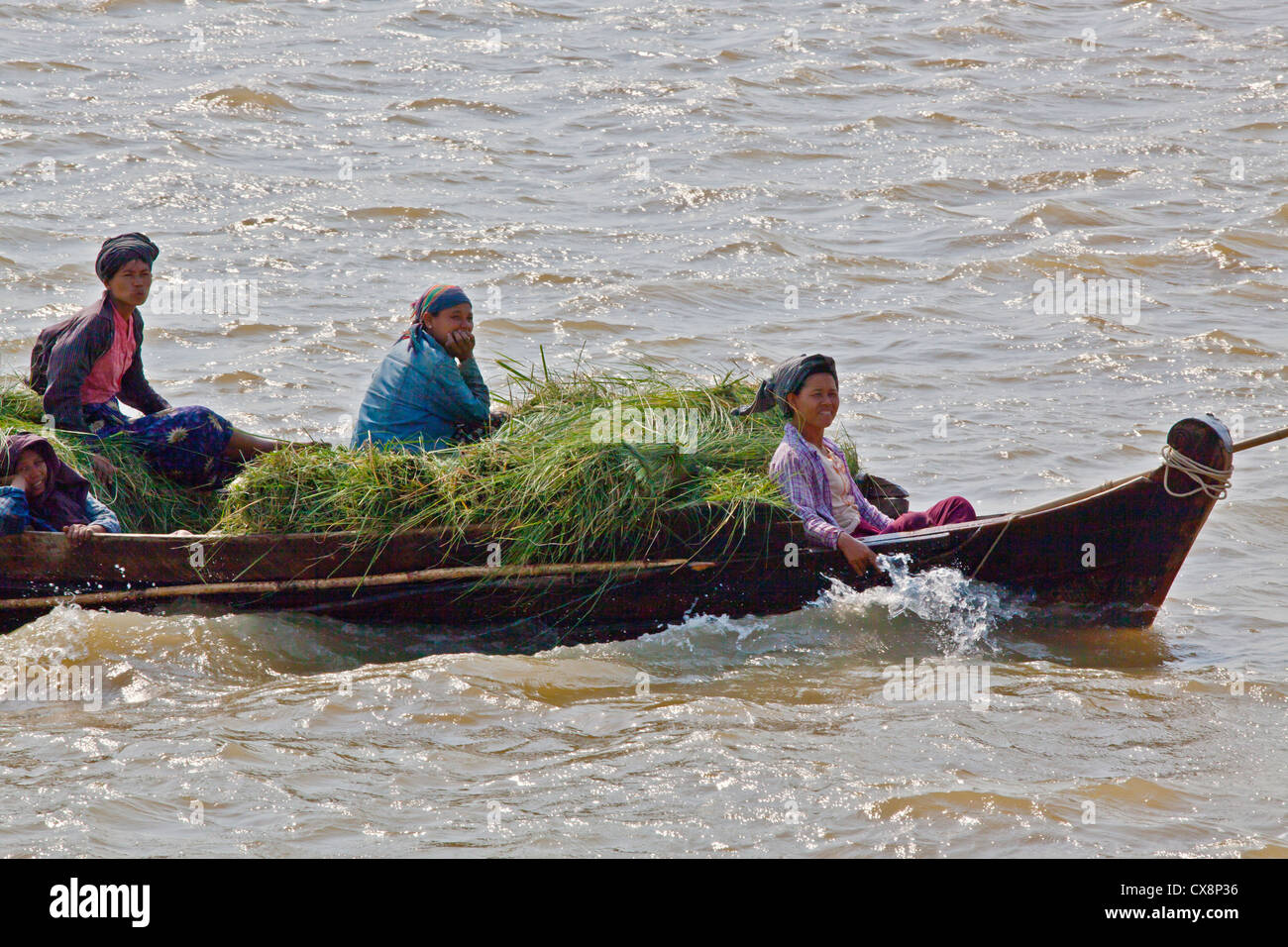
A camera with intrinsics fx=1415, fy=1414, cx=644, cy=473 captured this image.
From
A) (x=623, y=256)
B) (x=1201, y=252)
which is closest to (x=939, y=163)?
(x=1201, y=252)

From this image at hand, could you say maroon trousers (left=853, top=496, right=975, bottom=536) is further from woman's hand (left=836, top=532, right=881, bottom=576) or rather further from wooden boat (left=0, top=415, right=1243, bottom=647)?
woman's hand (left=836, top=532, right=881, bottom=576)

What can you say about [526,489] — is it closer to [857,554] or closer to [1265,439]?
[857,554]

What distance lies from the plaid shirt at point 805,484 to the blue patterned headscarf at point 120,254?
8.59ft

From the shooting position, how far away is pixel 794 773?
4.40 m

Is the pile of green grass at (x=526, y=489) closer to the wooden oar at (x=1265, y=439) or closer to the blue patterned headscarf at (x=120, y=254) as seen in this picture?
the blue patterned headscarf at (x=120, y=254)

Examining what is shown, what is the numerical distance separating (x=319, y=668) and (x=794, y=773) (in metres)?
1.87

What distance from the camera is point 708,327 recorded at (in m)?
10.3

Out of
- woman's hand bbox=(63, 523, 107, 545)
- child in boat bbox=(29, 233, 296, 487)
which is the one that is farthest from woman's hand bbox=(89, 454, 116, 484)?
woman's hand bbox=(63, 523, 107, 545)

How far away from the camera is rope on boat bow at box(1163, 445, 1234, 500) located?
4.85 m

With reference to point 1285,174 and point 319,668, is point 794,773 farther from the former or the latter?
point 1285,174

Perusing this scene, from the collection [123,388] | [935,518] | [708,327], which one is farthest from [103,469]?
[708,327]

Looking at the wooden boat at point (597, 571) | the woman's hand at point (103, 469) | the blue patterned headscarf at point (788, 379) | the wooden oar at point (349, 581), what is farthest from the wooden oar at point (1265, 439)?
the woman's hand at point (103, 469)

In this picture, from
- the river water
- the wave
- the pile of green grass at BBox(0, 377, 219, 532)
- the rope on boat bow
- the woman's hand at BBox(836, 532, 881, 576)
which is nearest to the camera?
the river water

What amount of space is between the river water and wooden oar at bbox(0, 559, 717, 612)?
3.4 inches
